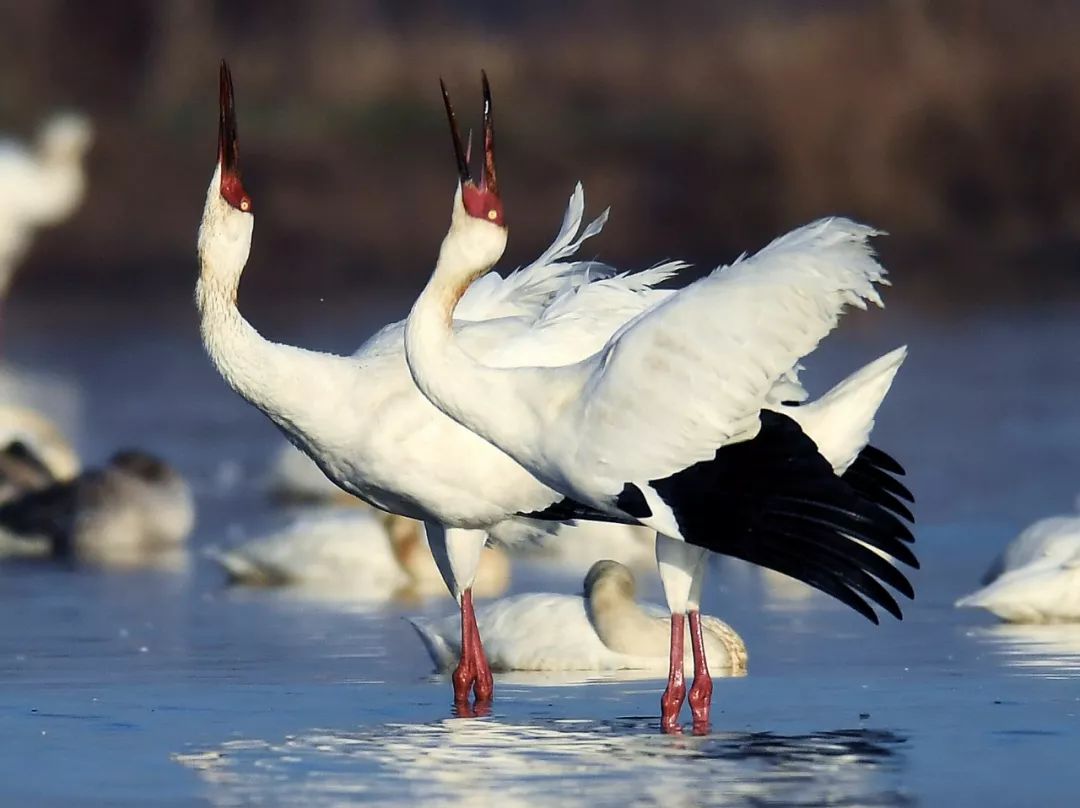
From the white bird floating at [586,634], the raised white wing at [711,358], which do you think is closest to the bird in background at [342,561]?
the white bird floating at [586,634]

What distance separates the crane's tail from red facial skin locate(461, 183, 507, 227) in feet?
3.60

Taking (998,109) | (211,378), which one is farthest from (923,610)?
(998,109)

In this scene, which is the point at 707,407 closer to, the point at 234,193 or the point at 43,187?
the point at 234,193

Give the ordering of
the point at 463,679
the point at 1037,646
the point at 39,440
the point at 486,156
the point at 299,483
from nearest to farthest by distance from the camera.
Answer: the point at 486,156 < the point at 463,679 < the point at 1037,646 < the point at 299,483 < the point at 39,440

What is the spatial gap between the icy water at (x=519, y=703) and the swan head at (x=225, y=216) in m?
1.43

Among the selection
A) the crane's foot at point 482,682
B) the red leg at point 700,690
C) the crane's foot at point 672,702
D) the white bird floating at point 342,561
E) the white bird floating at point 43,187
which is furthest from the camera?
the white bird floating at point 43,187

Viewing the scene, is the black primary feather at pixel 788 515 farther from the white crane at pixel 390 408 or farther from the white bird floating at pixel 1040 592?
the white bird floating at pixel 1040 592

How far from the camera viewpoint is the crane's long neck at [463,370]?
366 inches

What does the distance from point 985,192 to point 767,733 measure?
22.9 metres

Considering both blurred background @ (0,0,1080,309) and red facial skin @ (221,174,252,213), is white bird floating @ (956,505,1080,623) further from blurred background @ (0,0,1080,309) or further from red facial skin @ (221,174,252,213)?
blurred background @ (0,0,1080,309)

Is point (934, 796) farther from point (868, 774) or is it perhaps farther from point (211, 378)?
point (211, 378)

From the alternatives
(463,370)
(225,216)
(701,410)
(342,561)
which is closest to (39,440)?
(342,561)

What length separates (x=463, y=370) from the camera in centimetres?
934

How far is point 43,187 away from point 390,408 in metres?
12.5
